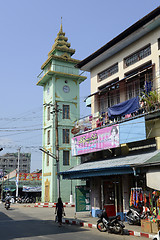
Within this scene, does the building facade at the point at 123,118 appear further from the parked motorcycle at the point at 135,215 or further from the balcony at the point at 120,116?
the parked motorcycle at the point at 135,215

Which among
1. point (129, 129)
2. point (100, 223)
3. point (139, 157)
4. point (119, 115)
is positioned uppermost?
point (119, 115)

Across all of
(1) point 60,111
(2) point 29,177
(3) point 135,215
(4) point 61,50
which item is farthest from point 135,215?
(2) point 29,177

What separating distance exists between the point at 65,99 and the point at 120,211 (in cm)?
2444

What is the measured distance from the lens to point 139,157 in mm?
14883

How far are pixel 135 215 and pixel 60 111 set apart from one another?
83.8 ft

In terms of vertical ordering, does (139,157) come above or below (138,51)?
below

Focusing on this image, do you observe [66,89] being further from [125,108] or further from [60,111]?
[125,108]

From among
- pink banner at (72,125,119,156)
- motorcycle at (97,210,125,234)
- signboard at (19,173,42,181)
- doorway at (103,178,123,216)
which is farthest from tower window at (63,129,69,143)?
motorcycle at (97,210,125,234)

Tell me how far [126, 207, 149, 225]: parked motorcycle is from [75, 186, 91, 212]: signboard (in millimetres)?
4297

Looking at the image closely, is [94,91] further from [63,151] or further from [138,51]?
[63,151]

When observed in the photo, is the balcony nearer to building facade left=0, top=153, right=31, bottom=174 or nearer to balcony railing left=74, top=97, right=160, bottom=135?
balcony railing left=74, top=97, right=160, bottom=135

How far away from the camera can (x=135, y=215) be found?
14766 mm

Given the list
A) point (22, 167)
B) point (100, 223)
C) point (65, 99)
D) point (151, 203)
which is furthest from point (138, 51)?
point (22, 167)

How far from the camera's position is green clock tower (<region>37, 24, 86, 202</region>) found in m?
37.4
